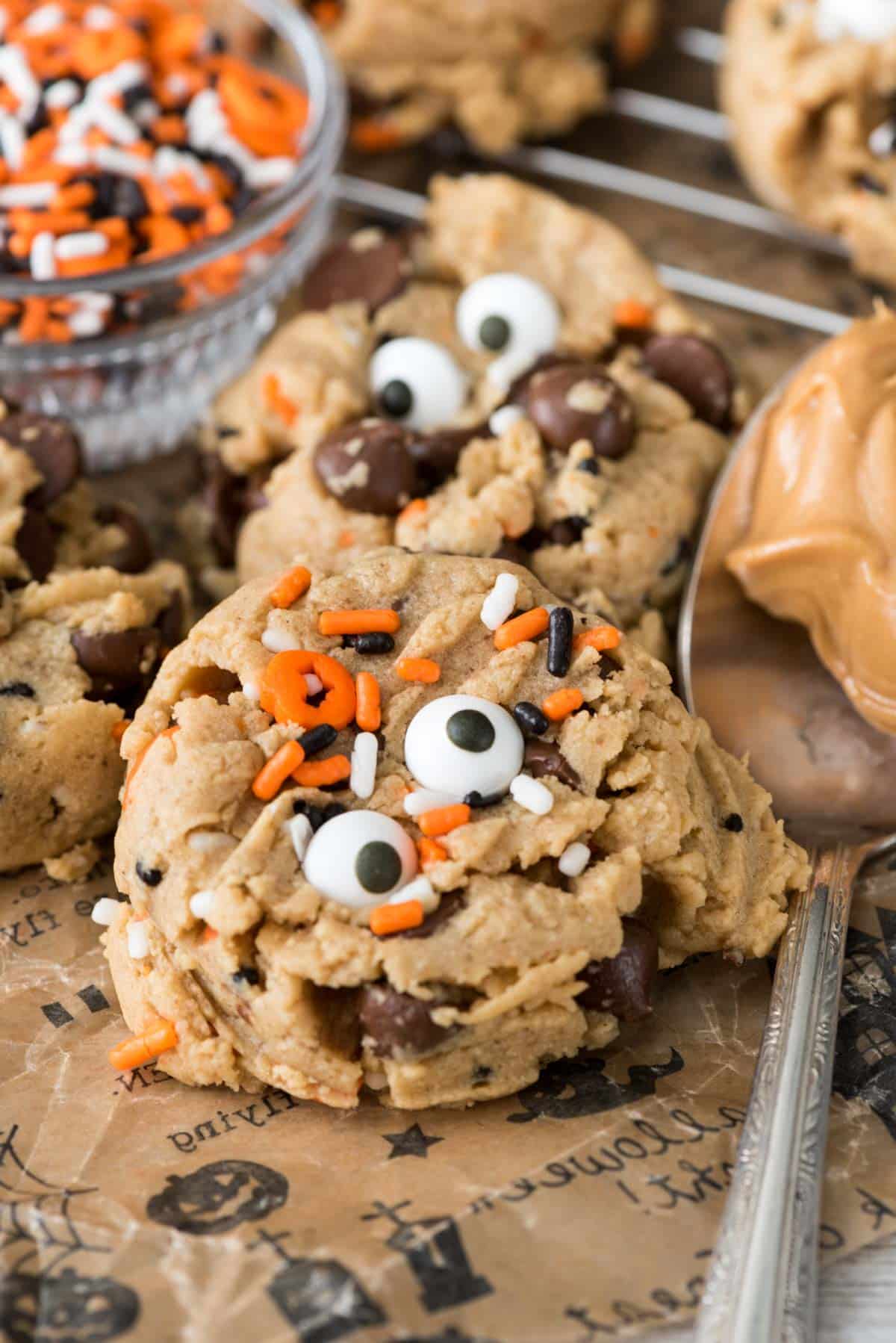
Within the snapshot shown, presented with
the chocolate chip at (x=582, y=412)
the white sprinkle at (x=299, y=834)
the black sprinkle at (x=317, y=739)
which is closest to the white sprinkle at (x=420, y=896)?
the white sprinkle at (x=299, y=834)

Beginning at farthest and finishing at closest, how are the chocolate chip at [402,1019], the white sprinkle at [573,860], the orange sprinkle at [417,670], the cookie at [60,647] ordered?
the cookie at [60,647]
the orange sprinkle at [417,670]
the white sprinkle at [573,860]
the chocolate chip at [402,1019]

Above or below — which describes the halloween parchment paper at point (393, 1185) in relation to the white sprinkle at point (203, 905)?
below

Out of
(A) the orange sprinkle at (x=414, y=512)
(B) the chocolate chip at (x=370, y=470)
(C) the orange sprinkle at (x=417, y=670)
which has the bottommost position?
(C) the orange sprinkle at (x=417, y=670)

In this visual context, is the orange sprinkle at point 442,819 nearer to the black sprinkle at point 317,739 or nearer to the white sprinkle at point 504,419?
the black sprinkle at point 317,739

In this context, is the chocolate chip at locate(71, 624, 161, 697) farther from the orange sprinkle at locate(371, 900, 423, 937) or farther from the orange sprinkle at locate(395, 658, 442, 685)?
the orange sprinkle at locate(371, 900, 423, 937)

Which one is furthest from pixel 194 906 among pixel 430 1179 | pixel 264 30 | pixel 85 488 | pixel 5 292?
pixel 264 30

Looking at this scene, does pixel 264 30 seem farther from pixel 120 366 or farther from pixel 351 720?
pixel 351 720

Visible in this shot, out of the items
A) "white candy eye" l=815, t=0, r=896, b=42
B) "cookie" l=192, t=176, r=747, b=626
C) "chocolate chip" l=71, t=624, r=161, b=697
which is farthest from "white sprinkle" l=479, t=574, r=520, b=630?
"white candy eye" l=815, t=0, r=896, b=42
